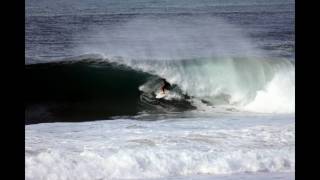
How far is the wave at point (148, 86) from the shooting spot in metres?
Result: 4.61

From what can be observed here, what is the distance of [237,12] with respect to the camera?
4859 millimetres

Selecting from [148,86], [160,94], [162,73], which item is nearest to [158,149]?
[160,94]

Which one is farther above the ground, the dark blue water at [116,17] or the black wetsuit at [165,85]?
the dark blue water at [116,17]

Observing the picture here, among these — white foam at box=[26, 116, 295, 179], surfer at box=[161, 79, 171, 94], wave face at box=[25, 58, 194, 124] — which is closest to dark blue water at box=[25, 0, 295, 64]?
wave face at box=[25, 58, 194, 124]

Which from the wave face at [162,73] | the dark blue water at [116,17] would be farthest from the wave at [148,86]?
the dark blue water at [116,17]

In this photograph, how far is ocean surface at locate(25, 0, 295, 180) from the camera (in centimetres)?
379

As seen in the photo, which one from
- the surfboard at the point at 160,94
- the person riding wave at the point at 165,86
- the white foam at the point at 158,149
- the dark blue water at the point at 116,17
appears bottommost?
the white foam at the point at 158,149

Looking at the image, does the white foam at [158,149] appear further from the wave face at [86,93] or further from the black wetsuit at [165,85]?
the black wetsuit at [165,85]

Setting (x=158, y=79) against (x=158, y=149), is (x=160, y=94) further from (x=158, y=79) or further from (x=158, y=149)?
(x=158, y=149)

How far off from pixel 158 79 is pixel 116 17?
0.63 meters

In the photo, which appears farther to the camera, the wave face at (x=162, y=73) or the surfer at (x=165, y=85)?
the surfer at (x=165, y=85)

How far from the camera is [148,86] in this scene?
5.05 meters

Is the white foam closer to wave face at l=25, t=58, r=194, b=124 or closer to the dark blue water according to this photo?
wave face at l=25, t=58, r=194, b=124
